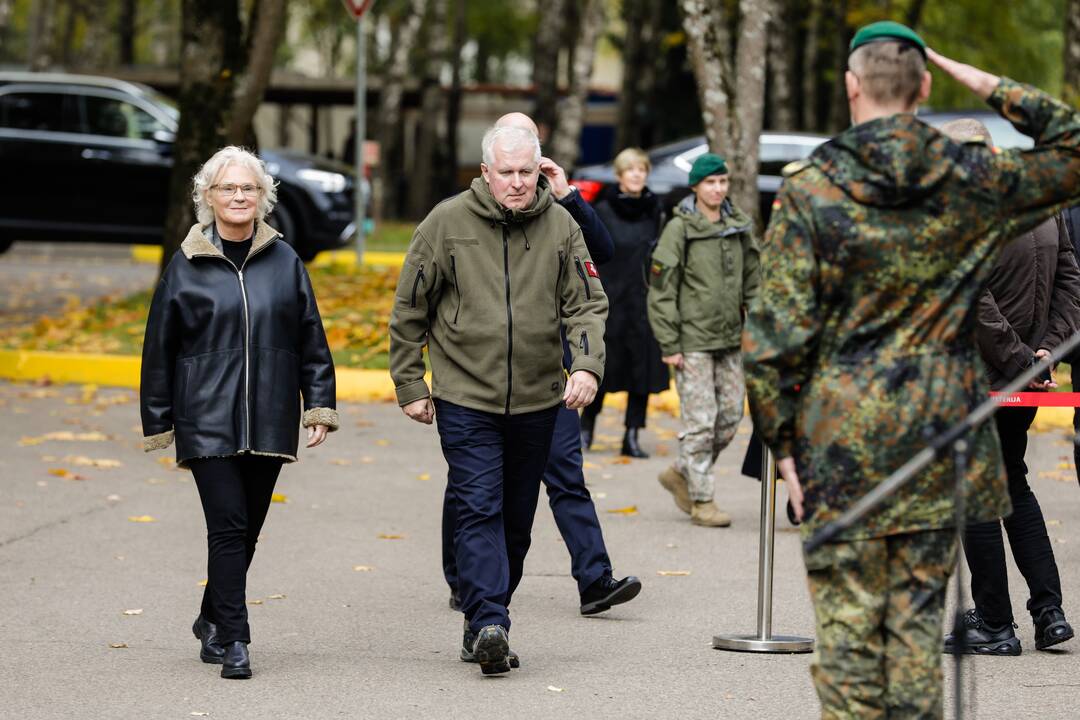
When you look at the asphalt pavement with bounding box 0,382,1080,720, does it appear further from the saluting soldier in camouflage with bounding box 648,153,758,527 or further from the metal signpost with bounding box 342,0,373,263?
the metal signpost with bounding box 342,0,373,263

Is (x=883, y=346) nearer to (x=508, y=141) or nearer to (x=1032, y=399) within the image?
(x=1032, y=399)

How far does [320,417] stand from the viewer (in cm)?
621

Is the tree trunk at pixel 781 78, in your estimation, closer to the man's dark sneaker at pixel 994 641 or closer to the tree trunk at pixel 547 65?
the tree trunk at pixel 547 65

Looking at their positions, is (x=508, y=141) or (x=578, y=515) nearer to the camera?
(x=508, y=141)

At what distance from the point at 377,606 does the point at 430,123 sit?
95.1ft

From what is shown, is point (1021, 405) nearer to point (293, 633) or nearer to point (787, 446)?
point (787, 446)

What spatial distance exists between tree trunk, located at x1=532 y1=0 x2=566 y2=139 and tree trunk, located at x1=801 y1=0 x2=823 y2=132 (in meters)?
4.84

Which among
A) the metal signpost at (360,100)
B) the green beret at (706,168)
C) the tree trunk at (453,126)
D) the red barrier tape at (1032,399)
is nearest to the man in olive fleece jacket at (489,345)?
the red barrier tape at (1032,399)

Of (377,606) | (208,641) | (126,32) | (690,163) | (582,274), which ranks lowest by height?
(377,606)

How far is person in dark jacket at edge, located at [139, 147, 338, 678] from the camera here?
5.97 metres

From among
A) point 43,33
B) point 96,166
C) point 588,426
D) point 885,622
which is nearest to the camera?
point 885,622

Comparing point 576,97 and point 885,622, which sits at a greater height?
point 576,97

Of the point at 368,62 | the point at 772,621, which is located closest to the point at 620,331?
A: the point at 772,621

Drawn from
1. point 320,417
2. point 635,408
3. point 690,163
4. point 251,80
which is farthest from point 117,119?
point 320,417
